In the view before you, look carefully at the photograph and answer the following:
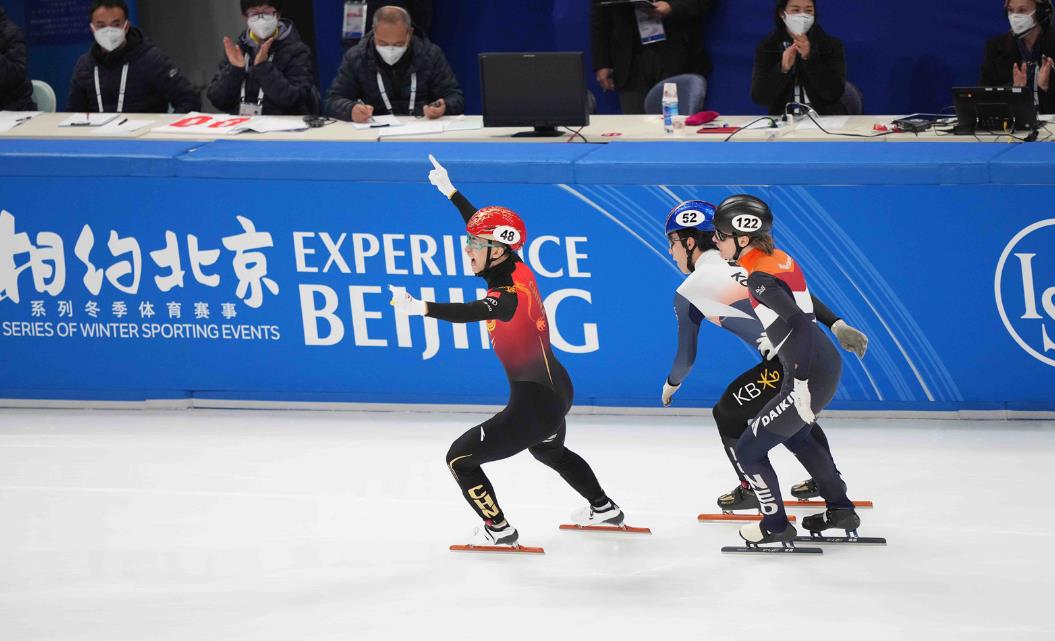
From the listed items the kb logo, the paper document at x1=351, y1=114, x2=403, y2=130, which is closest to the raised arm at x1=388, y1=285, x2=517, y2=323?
the kb logo

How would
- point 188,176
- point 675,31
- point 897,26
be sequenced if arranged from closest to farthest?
point 188,176
point 675,31
point 897,26

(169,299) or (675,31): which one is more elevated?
(675,31)

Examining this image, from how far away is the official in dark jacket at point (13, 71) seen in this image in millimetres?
10117

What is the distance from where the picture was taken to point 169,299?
8.14 m

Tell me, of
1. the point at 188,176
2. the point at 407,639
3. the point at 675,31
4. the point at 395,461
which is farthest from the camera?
the point at 675,31

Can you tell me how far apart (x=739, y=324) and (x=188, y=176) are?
3.67 m

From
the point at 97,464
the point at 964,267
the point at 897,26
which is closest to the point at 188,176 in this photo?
the point at 97,464

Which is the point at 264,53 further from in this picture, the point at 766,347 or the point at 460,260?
the point at 766,347

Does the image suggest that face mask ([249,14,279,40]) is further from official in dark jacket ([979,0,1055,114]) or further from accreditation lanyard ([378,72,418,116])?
official in dark jacket ([979,0,1055,114])

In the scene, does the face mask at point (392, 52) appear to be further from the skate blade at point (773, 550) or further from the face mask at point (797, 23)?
the skate blade at point (773, 550)

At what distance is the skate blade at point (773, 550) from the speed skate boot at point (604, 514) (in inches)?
21.0

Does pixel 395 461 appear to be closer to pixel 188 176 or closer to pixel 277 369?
pixel 277 369

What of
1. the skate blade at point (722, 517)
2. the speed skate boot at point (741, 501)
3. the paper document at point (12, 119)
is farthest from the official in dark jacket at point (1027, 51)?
the paper document at point (12, 119)

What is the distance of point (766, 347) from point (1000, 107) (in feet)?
9.78
